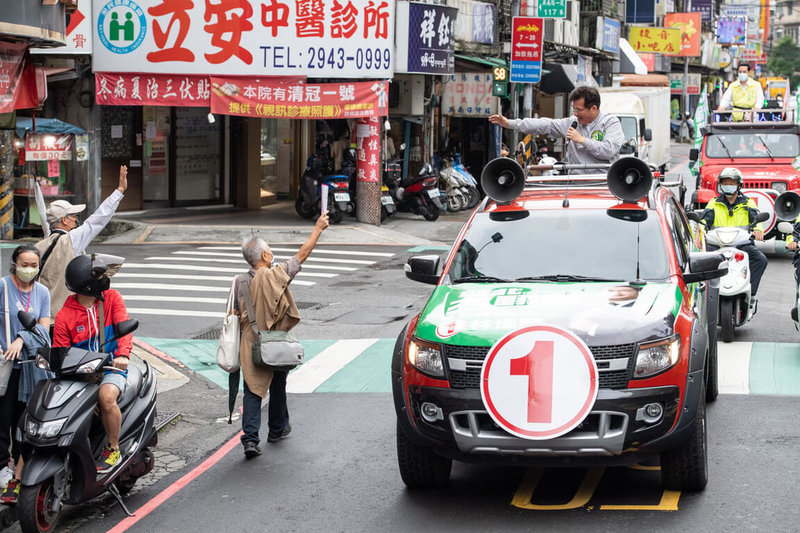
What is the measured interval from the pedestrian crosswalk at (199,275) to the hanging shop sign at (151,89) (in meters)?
3.43

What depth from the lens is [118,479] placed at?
24.4 feet

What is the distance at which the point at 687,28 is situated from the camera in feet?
193

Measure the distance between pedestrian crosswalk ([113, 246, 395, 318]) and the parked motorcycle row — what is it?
9.56 ft

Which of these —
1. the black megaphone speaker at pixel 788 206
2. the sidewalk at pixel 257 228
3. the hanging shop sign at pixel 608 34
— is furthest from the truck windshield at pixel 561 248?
the hanging shop sign at pixel 608 34

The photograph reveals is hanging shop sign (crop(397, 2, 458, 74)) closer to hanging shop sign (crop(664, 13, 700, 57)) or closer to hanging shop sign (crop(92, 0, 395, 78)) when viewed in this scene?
hanging shop sign (crop(92, 0, 395, 78))

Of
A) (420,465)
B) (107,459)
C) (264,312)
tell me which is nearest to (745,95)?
(264,312)

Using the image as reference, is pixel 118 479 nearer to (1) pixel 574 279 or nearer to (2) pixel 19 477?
(2) pixel 19 477

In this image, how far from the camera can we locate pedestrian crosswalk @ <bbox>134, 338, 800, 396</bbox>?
10461 millimetres

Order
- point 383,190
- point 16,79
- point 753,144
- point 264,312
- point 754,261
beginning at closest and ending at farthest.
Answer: point 264,312 → point 16,79 → point 754,261 → point 753,144 → point 383,190

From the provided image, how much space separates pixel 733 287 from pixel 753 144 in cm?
1070

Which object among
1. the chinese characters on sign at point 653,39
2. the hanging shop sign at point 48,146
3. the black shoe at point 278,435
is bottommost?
the black shoe at point 278,435

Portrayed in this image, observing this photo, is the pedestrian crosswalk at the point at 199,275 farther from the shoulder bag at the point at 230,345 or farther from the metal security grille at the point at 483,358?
the metal security grille at the point at 483,358

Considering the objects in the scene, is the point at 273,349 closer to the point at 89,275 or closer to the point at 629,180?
the point at 89,275

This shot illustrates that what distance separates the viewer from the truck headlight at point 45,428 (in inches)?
258
